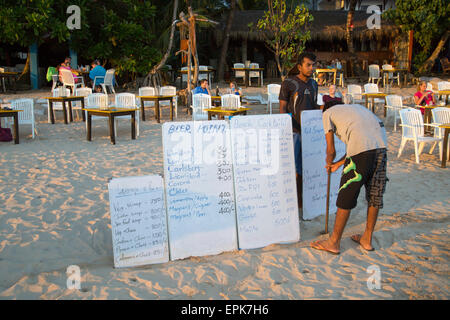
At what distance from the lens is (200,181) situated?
3535 millimetres

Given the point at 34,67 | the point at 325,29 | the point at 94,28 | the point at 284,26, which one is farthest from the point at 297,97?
the point at 325,29

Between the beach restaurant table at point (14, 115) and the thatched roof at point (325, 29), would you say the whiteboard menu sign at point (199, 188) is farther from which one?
the thatched roof at point (325, 29)

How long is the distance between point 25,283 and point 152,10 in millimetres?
14498

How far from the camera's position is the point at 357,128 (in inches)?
132

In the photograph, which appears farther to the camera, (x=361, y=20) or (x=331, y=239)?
(x=361, y=20)

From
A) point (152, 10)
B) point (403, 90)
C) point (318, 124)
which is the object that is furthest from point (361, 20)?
point (318, 124)

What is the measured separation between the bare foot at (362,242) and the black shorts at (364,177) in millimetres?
387

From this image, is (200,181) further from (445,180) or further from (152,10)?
(152,10)

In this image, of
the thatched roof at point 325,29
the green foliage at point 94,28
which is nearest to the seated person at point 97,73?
the green foliage at point 94,28

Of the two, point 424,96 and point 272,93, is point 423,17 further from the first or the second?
point 424,96

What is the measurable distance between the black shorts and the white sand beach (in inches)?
20.1

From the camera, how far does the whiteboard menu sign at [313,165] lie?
13.9 feet

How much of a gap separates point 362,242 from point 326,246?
371 millimetres
